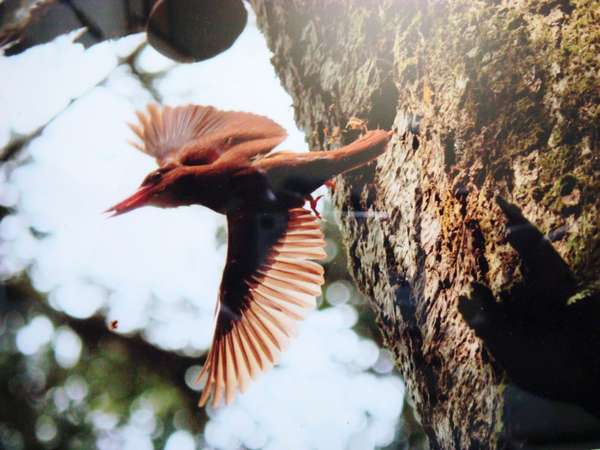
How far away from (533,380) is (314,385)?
56 centimetres

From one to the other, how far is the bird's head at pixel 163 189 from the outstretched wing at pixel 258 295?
17 cm

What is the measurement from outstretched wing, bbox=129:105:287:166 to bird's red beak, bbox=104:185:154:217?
0.28 ft

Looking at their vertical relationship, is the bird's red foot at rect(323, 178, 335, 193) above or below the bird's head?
below

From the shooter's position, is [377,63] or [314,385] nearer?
[314,385]

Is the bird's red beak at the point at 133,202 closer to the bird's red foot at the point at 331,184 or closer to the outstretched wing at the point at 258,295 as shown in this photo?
the outstretched wing at the point at 258,295

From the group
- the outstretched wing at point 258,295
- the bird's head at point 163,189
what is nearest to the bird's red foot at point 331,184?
the outstretched wing at point 258,295

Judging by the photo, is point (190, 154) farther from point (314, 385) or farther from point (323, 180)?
point (314, 385)

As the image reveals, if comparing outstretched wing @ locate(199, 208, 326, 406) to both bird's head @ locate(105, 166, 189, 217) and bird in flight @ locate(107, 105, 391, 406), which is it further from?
bird's head @ locate(105, 166, 189, 217)

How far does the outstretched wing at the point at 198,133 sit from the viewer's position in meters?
1.35

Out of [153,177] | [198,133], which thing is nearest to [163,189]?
[153,177]

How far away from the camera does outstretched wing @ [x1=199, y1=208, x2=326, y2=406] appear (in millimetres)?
1306

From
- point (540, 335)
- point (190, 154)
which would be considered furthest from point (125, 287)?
point (540, 335)

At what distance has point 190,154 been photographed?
53.7 inches

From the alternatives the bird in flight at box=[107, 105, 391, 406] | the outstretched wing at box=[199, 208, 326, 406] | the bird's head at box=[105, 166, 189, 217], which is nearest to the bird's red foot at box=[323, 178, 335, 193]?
the bird in flight at box=[107, 105, 391, 406]
